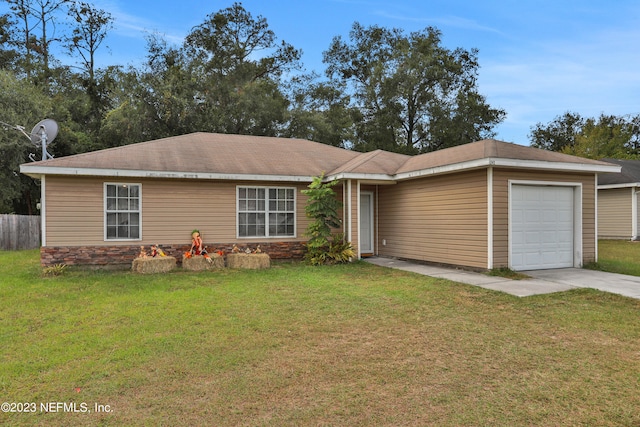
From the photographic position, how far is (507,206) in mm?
8867

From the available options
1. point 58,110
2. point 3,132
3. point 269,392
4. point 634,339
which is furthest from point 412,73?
point 269,392

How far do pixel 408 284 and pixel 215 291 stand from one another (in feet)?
12.1

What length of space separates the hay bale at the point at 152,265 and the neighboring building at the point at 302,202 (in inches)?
30.4

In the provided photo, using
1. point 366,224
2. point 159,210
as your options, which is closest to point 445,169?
point 366,224

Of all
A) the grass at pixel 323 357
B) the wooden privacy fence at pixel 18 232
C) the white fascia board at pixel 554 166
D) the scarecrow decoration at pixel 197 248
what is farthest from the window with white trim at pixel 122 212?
the wooden privacy fence at pixel 18 232

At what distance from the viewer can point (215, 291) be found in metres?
7.35

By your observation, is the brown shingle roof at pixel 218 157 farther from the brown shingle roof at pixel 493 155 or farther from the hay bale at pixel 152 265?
the brown shingle roof at pixel 493 155

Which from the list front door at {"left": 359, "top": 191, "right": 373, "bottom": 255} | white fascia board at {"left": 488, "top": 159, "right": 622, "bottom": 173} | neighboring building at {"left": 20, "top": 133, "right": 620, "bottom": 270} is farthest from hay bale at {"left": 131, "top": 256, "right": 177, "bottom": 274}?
white fascia board at {"left": 488, "top": 159, "right": 622, "bottom": 173}

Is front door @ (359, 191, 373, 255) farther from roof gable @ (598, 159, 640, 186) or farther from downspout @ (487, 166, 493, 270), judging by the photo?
roof gable @ (598, 159, 640, 186)

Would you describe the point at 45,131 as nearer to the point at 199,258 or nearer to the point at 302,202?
the point at 199,258

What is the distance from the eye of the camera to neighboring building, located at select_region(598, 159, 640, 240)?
1741 cm

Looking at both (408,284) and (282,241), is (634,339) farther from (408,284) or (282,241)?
(282,241)

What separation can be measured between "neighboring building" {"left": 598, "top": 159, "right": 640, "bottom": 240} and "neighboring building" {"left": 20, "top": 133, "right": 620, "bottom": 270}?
991cm

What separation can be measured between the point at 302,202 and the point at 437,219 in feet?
12.8
